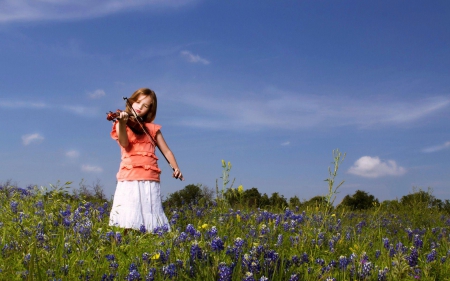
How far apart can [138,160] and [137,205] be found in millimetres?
655

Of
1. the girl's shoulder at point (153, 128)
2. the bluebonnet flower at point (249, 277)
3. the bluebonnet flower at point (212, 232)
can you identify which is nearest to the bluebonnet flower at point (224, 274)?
the bluebonnet flower at point (249, 277)

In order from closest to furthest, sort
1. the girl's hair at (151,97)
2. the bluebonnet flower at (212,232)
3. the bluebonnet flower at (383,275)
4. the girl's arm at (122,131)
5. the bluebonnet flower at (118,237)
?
the bluebonnet flower at (383,275) < the bluebonnet flower at (212,232) < the bluebonnet flower at (118,237) < the girl's arm at (122,131) < the girl's hair at (151,97)

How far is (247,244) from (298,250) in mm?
1173

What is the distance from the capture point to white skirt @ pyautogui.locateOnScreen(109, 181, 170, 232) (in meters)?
6.61

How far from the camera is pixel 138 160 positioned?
6797 millimetres

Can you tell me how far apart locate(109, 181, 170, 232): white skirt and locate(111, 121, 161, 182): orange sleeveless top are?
0.33 ft

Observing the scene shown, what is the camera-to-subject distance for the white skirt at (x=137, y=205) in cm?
661

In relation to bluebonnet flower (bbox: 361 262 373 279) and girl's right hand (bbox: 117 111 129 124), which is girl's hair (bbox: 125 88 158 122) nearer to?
girl's right hand (bbox: 117 111 129 124)

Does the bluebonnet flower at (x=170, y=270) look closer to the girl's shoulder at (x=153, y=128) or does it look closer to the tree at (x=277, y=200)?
the girl's shoulder at (x=153, y=128)

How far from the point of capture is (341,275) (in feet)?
12.8

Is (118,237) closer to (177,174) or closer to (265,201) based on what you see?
(177,174)

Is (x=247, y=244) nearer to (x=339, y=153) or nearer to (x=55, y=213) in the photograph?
(x=339, y=153)

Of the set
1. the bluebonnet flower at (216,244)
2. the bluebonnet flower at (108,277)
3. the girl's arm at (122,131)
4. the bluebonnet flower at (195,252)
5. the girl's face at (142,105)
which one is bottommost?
the bluebonnet flower at (108,277)

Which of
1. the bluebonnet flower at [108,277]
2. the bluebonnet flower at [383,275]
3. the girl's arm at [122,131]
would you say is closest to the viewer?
the bluebonnet flower at [108,277]
